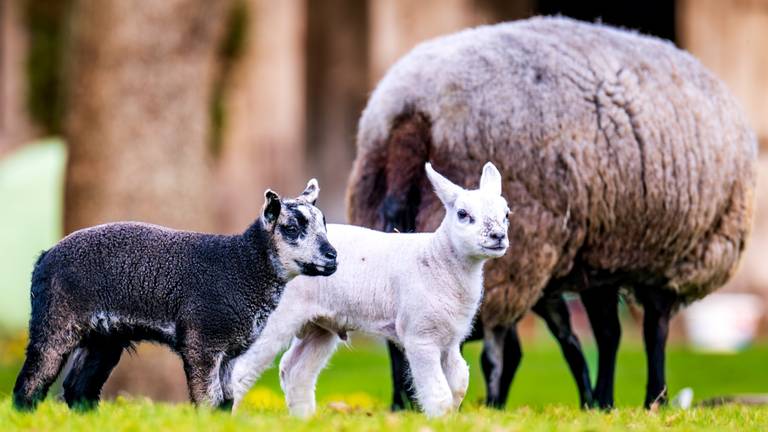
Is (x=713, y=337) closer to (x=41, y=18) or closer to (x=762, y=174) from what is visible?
(x=762, y=174)

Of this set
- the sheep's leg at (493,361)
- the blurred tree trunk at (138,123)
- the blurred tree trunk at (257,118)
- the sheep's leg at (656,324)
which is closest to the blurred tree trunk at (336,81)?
the blurred tree trunk at (257,118)

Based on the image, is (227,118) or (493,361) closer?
(493,361)

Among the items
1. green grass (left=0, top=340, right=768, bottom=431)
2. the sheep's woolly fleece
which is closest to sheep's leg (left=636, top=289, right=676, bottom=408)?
the sheep's woolly fleece

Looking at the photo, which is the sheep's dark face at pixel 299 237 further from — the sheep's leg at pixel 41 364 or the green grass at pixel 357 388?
the sheep's leg at pixel 41 364

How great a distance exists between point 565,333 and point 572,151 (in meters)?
1.37

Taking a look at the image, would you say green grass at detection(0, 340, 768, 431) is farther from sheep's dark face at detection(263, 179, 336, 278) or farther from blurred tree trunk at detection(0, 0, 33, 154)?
blurred tree trunk at detection(0, 0, 33, 154)

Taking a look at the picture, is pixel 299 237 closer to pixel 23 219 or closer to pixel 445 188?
pixel 445 188

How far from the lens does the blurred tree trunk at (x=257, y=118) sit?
1559 cm

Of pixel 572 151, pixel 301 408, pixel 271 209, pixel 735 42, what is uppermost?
pixel 271 209

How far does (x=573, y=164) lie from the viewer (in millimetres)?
7348

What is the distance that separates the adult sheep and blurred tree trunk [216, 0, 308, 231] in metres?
7.82

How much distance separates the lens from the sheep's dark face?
5363 millimetres

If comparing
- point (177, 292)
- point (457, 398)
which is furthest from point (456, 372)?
point (177, 292)

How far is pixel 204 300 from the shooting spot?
5.37m
